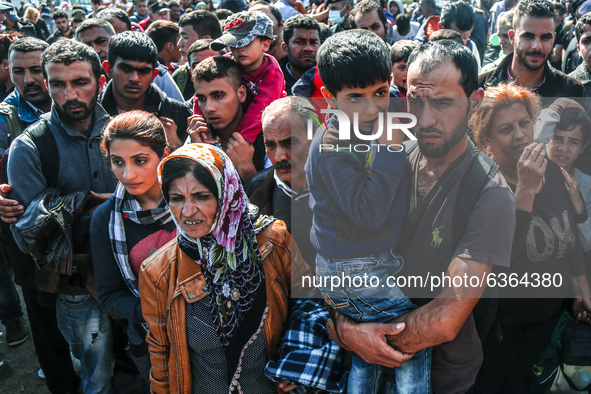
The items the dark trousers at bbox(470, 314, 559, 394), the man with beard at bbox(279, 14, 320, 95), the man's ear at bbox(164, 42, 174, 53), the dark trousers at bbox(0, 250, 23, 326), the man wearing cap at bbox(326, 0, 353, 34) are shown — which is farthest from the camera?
the man wearing cap at bbox(326, 0, 353, 34)

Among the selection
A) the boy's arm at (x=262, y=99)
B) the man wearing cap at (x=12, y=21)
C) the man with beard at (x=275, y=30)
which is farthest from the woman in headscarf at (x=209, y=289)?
the man wearing cap at (x=12, y=21)

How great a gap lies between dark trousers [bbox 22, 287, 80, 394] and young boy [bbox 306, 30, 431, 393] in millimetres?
2265

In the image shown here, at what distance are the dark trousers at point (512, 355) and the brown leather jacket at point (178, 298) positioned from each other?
1188mm

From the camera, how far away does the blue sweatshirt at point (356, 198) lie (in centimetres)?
175

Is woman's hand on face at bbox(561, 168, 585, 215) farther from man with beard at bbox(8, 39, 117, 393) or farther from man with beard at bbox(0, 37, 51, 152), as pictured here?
man with beard at bbox(0, 37, 51, 152)

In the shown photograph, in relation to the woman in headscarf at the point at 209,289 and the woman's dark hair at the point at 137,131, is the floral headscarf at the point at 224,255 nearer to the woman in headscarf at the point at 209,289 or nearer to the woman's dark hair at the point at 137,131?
the woman in headscarf at the point at 209,289

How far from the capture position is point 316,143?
1.92m

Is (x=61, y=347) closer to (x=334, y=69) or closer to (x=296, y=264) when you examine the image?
(x=296, y=264)

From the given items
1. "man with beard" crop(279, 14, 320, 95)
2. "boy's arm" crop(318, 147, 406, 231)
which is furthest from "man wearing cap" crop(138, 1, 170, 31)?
"boy's arm" crop(318, 147, 406, 231)

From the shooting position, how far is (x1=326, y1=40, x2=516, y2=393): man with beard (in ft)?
5.55

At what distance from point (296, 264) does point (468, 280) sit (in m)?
0.81

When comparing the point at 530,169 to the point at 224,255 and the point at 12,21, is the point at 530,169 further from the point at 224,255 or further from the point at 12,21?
the point at 12,21

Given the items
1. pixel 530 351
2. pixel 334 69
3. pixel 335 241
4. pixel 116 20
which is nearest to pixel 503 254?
pixel 335 241

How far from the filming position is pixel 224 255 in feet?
6.84
